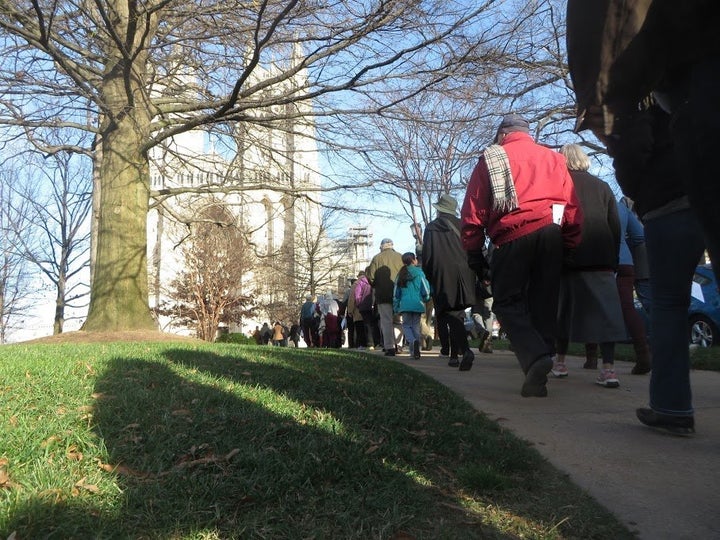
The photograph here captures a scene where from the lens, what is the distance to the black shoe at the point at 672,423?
10.4 ft

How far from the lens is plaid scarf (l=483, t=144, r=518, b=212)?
4.27 m

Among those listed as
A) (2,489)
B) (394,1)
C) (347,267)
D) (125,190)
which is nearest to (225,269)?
(347,267)

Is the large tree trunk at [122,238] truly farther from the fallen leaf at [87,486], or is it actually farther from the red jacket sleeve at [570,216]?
the fallen leaf at [87,486]

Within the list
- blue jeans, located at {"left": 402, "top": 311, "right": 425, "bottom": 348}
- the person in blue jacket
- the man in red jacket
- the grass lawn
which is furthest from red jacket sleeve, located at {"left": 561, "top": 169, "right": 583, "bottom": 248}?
blue jeans, located at {"left": 402, "top": 311, "right": 425, "bottom": 348}

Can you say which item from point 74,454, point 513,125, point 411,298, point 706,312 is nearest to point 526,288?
point 513,125

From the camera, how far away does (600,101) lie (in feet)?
6.63

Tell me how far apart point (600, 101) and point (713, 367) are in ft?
17.0

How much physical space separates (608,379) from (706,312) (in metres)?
5.80

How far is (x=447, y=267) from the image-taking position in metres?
7.25

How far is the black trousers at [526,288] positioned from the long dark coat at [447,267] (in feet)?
8.23

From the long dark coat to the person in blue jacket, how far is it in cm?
134

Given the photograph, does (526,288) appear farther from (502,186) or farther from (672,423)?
(672,423)

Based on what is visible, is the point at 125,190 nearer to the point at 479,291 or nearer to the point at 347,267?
the point at 479,291

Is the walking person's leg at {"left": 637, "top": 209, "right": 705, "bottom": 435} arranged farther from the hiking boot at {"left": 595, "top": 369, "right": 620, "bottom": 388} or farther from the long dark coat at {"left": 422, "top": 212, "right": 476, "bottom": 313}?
the long dark coat at {"left": 422, "top": 212, "right": 476, "bottom": 313}
